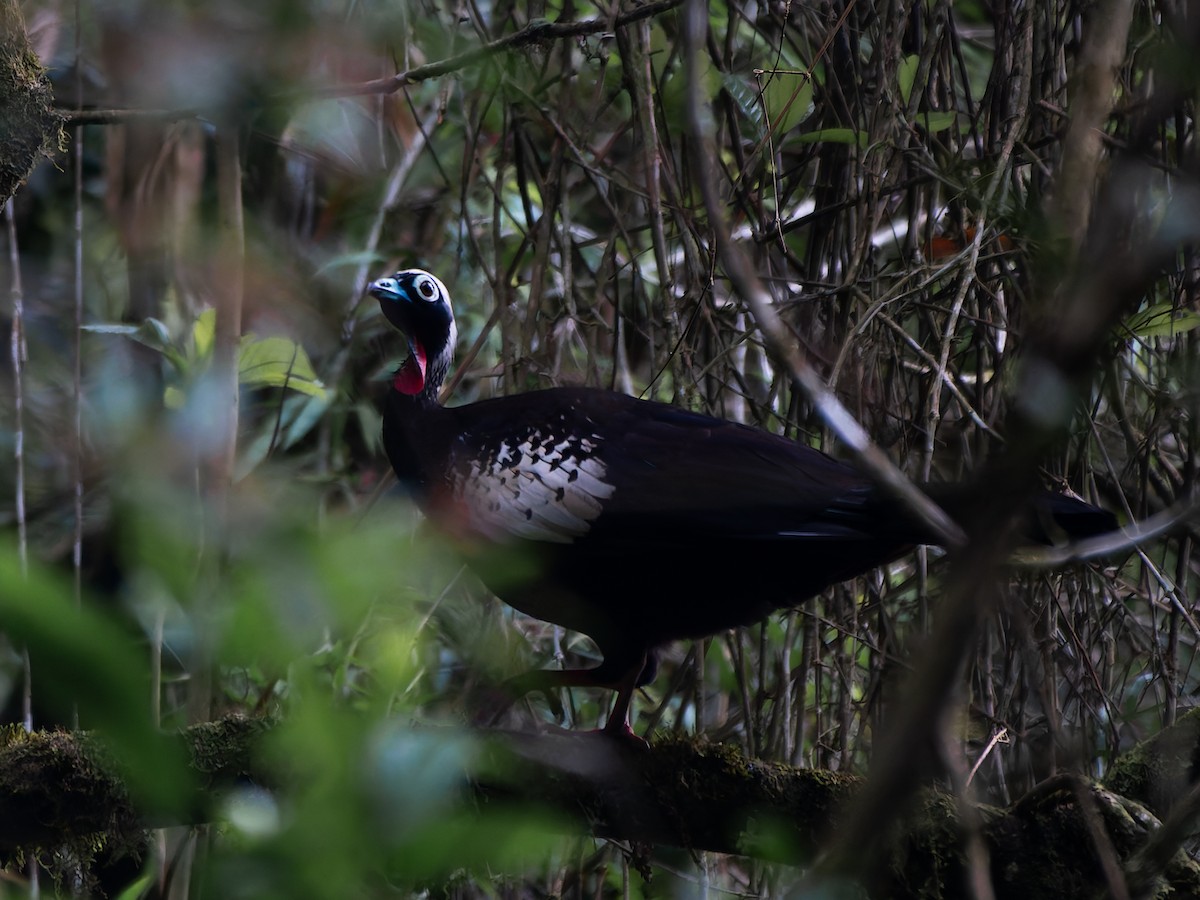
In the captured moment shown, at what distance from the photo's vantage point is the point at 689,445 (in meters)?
2.58

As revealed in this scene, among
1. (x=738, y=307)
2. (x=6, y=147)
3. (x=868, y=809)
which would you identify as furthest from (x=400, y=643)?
(x=738, y=307)

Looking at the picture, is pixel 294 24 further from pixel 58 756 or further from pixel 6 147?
pixel 58 756

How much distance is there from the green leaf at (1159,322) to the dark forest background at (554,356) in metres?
0.02

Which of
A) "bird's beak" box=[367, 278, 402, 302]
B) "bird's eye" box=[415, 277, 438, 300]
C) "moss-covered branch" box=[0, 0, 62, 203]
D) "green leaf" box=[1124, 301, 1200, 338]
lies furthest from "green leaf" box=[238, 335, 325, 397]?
"green leaf" box=[1124, 301, 1200, 338]

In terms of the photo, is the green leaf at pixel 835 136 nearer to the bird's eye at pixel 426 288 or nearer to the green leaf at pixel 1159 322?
the green leaf at pixel 1159 322

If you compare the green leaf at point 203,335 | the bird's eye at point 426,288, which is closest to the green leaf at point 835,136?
the bird's eye at point 426,288

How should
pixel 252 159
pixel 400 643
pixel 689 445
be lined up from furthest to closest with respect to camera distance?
pixel 252 159, pixel 689 445, pixel 400 643

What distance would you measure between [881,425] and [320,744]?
234 centimetres

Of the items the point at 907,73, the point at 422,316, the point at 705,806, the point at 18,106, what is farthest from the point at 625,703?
the point at 18,106

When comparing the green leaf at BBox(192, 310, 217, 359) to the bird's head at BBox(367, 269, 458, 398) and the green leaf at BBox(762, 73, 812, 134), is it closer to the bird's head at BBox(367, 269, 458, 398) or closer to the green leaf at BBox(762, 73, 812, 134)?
the bird's head at BBox(367, 269, 458, 398)

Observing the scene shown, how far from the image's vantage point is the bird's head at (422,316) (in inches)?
120

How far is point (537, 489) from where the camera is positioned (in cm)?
258

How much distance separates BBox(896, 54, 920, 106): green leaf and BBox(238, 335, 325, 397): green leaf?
160 centimetres

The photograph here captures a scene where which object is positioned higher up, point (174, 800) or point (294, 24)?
point (294, 24)
